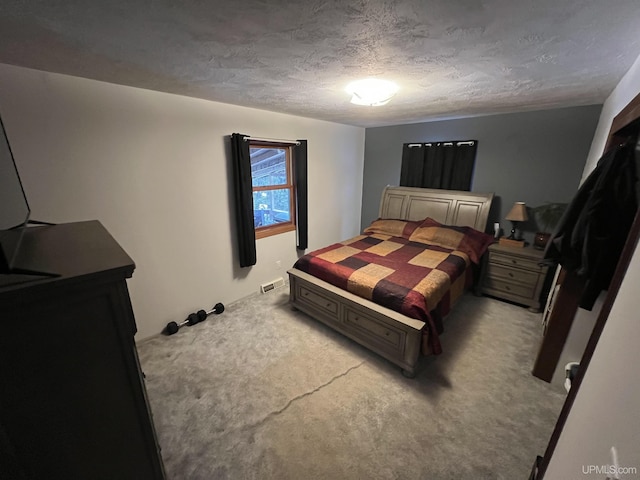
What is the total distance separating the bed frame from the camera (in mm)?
2023

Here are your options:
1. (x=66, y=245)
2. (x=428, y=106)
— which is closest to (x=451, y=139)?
(x=428, y=106)

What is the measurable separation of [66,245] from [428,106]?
297 centimetres

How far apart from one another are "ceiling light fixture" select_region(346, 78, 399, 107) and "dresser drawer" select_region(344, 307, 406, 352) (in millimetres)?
1767

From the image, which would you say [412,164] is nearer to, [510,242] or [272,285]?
[510,242]

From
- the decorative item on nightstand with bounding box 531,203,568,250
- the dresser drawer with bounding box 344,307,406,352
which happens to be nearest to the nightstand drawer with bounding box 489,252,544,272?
the decorative item on nightstand with bounding box 531,203,568,250

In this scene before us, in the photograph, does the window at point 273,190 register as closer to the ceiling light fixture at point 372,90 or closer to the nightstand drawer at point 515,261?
the ceiling light fixture at point 372,90

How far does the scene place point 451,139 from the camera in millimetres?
3508

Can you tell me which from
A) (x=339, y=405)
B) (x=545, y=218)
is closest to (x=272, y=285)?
(x=339, y=405)

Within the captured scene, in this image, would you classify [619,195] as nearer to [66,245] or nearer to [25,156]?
[66,245]

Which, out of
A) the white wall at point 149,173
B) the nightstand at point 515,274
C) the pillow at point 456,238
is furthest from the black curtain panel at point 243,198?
the nightstand at point 515,274

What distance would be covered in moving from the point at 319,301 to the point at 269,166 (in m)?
2.19

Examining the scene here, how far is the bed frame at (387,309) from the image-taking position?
Result: 202 centimetres

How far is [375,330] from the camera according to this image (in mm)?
2199

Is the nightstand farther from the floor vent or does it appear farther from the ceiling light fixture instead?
the floor vent
